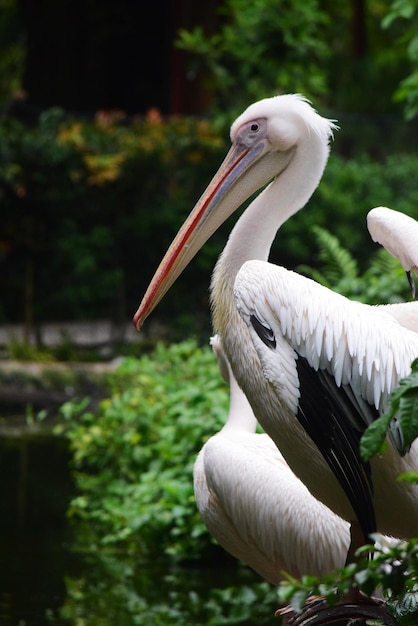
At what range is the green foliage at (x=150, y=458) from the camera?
5434 millimetres

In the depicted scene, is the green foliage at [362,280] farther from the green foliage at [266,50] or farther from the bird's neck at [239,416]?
the green foliage at [266,50]

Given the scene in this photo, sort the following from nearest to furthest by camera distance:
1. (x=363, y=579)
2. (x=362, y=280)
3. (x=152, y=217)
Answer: (x=363, y=579) → (x=362, y=280) → (x=152, y=217)

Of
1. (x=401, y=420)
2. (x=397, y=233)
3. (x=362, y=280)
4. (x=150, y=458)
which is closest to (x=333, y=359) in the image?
(x=397, y=233)

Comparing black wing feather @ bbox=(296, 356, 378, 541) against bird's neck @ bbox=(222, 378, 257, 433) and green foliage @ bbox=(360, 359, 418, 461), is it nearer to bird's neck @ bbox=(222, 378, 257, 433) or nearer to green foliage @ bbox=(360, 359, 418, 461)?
green foliage @ bbox=(360, 359, 418, 461)

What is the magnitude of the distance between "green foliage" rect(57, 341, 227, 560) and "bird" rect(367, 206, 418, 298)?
1985mm

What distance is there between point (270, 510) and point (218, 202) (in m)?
1.03

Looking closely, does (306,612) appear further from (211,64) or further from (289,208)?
(211,64)

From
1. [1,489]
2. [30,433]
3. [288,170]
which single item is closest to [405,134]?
[30,433]

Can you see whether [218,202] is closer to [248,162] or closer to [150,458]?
[248,162]

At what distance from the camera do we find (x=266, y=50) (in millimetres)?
10156

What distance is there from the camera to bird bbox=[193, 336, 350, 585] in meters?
3.65

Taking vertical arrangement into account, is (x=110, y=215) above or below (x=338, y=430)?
above

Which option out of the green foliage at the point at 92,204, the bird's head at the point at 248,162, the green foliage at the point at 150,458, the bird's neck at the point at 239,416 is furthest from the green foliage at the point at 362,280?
the green foliage at the point at 92,204

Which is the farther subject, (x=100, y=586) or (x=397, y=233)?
(x=100, y=586)
